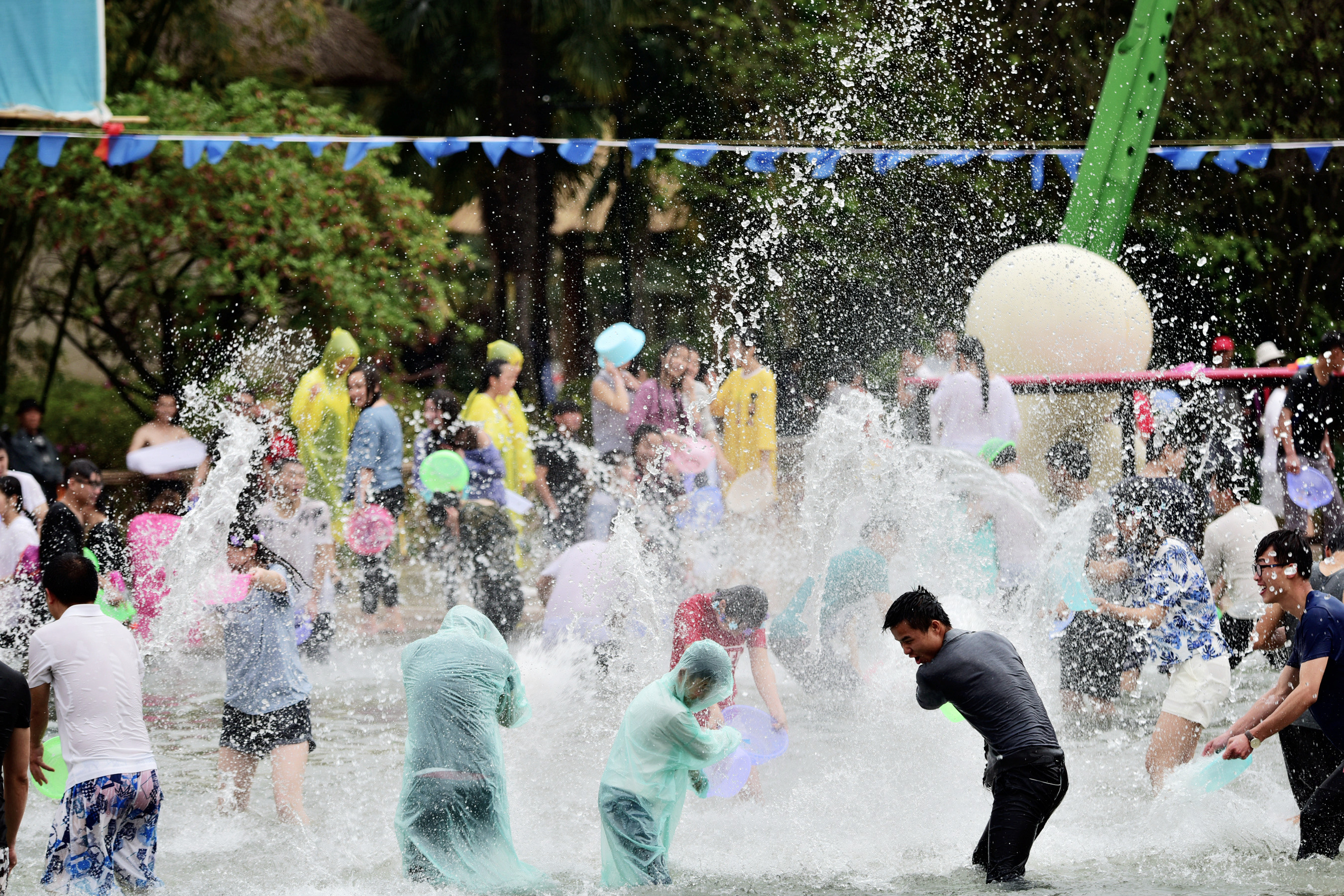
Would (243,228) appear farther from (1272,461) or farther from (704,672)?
(704,672)

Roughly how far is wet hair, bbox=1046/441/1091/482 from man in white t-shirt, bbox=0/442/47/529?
6586 millimetres

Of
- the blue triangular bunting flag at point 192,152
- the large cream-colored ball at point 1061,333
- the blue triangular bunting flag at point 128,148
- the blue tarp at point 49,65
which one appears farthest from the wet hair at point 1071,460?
the blue tarp at point 49,65

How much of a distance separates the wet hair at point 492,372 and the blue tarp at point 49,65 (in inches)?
159

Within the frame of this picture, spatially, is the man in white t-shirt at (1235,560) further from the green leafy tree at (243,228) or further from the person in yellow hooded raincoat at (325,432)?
the green leafy tree at (243,228)

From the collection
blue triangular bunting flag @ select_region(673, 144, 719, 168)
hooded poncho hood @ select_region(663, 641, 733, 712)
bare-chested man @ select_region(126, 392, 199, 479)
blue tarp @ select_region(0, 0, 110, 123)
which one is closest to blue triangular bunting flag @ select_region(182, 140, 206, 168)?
blue tarp @ select_region(0, 0, 110, 123)

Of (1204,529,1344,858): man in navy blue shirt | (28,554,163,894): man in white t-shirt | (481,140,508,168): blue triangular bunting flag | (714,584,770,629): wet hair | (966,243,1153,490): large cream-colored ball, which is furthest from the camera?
(481,140,508,168): blue triangular bunting flag

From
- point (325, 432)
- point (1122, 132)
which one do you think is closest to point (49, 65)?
point (325, 432)

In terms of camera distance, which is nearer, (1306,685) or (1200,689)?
(1306,685)

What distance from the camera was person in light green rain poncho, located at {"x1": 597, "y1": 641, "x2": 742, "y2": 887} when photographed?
5.45 metres

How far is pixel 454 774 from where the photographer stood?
5.51m

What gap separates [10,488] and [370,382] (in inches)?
115

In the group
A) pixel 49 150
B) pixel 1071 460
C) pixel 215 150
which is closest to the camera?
pixel 1071 460

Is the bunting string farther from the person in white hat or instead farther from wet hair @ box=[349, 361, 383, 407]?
the person in white hat

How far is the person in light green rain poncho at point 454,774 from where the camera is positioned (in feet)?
18.1
